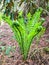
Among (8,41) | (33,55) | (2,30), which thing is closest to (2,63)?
(33,55)

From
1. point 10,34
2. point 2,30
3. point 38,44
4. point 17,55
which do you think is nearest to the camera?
point 17,55

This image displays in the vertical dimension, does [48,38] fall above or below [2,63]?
above

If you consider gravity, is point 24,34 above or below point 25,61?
above

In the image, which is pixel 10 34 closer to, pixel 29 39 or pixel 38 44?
pixel 38 44

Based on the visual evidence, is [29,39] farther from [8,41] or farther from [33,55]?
[8,41]

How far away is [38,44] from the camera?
11.9 ft

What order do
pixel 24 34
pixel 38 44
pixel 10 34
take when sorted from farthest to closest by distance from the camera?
pixel 10 34 → pixel 38 44 → pixel 24 34

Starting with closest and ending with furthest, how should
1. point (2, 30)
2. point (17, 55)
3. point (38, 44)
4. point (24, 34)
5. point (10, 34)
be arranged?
1. point (24, 34)
2. point (17, 55)
3. point (38, 44)
4. point (10, 34)
5. point (2, 30)

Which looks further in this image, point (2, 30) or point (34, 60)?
point (2, 30)

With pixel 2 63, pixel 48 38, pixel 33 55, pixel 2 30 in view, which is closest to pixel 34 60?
pixel 33 55

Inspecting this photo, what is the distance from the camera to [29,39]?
120 inches

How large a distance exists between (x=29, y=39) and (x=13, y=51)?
490mm

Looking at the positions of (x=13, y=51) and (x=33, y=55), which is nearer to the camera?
(x=33, y=55)

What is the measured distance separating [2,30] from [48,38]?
1.17 metres
